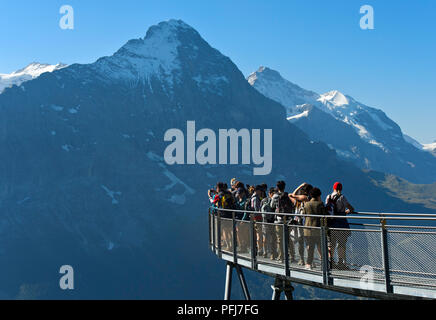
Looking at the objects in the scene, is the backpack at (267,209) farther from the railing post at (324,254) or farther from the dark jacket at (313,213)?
the railing post at (324,254)

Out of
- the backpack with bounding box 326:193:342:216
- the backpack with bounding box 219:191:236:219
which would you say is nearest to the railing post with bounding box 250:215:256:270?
the backpack with bounding box 219:191:236:219

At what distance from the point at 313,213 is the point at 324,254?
4.03 ft

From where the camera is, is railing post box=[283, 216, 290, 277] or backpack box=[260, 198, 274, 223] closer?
railing post box=[283, 216, 290, 277]

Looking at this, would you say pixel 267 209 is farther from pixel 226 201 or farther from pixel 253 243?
pixel 226 201

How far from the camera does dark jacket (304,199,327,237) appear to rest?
1576 centimetres

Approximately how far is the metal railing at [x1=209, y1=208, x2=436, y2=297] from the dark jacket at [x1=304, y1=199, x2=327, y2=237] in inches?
1.3

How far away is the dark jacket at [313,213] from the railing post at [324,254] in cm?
31

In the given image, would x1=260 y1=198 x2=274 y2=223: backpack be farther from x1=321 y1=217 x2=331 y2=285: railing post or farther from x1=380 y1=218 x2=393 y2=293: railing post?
x1=380 y1=218 x2=393 y2=293: railing post

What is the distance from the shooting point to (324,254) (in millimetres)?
15555

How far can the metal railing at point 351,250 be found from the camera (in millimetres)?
13898

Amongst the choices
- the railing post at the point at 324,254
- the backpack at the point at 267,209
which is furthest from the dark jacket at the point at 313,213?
the backpack at the point at 267,209

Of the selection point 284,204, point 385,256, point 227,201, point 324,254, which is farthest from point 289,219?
point 227,201
